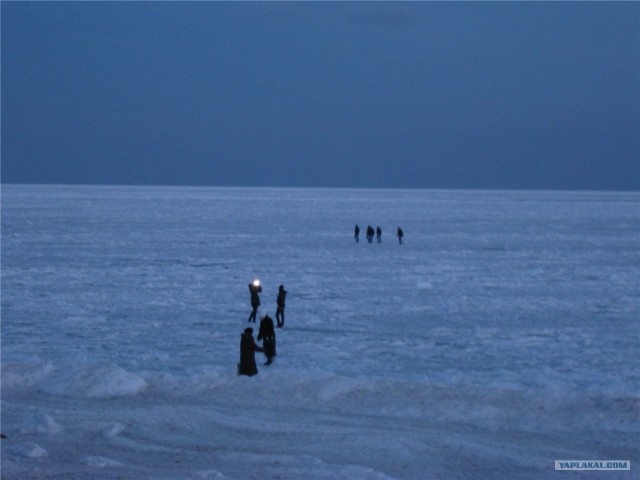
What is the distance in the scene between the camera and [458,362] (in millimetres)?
12750

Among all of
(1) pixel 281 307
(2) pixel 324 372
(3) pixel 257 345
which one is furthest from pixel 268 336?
(1) pixel 281 307

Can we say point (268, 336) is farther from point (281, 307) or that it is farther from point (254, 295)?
point (254, 295)

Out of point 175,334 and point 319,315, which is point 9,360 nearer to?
point 175,334

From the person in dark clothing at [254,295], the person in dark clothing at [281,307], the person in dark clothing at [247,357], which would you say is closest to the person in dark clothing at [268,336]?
the person in dark clothing at [247,357]

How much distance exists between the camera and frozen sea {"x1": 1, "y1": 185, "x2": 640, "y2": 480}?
8102 millimetres

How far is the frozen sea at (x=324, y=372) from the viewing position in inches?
319

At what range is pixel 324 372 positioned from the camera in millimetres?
11336

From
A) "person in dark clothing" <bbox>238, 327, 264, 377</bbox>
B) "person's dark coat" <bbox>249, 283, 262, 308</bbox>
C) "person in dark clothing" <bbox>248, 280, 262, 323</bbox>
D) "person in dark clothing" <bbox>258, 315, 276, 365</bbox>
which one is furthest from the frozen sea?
"person's dark coat" <bbox>249, 283, 262, 308</bbox>

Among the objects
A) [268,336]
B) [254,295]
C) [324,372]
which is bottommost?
[324,372]

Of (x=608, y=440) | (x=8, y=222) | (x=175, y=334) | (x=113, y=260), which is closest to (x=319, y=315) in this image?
(x=175, y=334)

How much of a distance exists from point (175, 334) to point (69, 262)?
1329cm

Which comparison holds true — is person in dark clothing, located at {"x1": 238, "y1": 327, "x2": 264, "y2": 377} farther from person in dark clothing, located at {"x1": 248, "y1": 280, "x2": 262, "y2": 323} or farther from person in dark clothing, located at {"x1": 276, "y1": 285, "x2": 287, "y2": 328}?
person in dark clothing, located at {"x1": 248, "y1": 280, "x2": 262, "y2": 323}

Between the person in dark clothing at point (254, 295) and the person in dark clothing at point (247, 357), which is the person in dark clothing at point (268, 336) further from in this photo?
the person in dark clothing at point (254, 295)

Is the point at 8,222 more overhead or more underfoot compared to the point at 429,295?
more overhead
